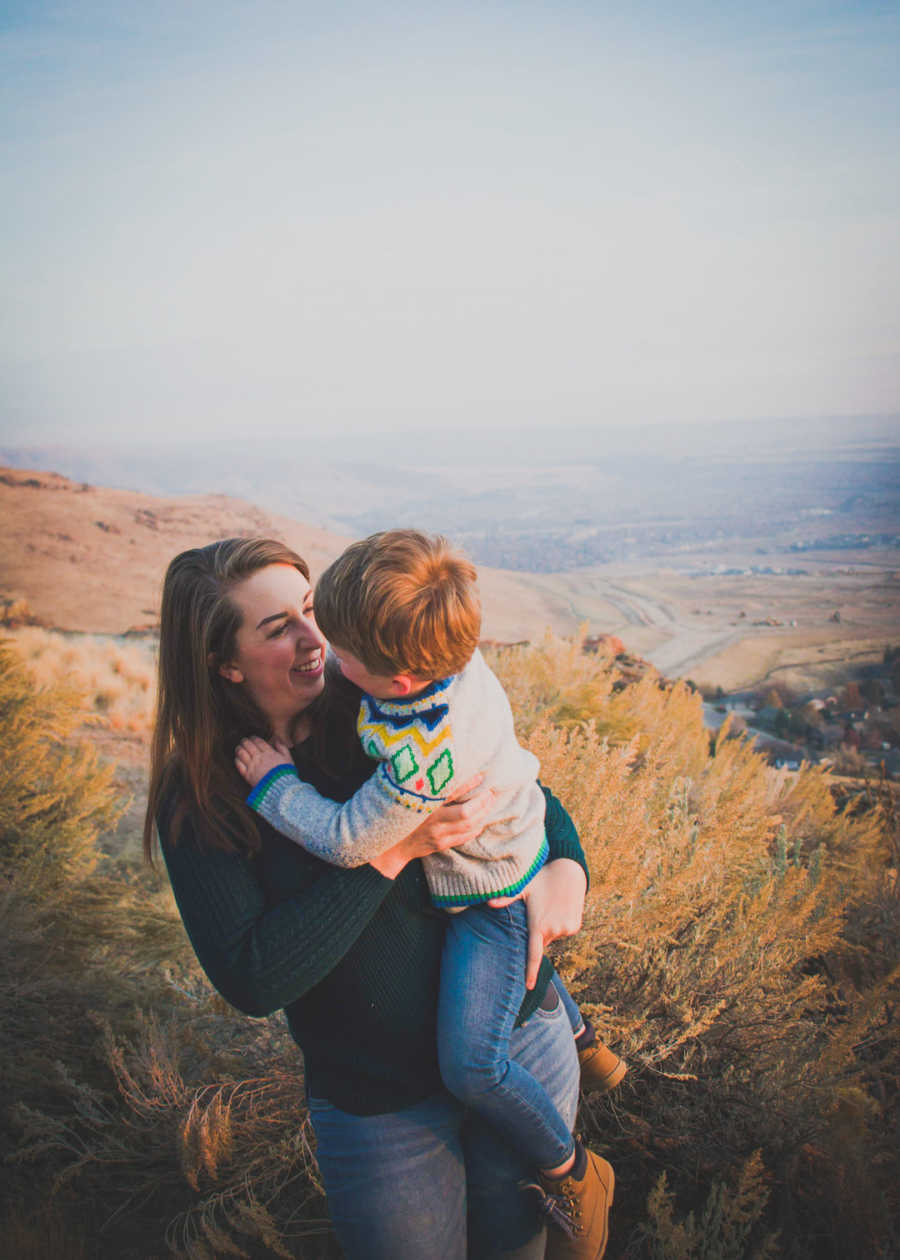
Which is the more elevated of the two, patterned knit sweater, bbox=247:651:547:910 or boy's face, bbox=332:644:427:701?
boy's face, bbox=332:644:427:701

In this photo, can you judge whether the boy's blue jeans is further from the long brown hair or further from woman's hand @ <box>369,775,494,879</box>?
the long brown hair

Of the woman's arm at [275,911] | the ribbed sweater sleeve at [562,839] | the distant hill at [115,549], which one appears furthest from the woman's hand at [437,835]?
the distant hill at [115,549]

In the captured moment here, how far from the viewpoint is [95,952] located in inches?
129

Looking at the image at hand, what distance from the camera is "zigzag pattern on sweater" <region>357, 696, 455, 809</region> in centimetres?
131

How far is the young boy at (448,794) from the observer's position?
132 centimetres

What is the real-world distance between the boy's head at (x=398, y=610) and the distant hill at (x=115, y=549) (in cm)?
904

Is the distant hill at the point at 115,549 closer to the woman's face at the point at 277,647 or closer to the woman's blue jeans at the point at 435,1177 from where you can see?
the woman's face at the point at 277,647

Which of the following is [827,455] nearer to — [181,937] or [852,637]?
[852,637]

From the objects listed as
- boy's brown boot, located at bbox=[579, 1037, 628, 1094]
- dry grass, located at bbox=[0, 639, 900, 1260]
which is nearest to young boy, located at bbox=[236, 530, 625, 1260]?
boy's brown boot, located at bbox=[579, 1037, 628, 1094]

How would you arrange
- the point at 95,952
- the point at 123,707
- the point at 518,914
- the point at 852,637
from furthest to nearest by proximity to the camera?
the point at 852,637 → the point at 123,707 → the point at 95,952 → the point at 518,914

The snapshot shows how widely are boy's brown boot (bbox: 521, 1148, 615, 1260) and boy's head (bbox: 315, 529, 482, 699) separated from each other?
1.16 metres

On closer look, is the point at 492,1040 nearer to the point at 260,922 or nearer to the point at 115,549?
the point at 260,922

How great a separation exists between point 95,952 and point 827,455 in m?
21.9

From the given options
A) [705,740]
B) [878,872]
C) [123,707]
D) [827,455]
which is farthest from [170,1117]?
[827,455]
